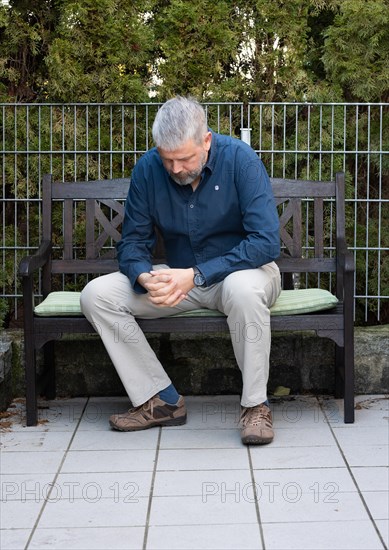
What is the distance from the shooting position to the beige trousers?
13.9 feet

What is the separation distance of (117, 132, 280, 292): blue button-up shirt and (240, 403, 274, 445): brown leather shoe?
0.60m

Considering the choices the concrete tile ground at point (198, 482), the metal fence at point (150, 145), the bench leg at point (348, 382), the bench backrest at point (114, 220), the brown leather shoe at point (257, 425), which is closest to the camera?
the concrete tile ground at point (198, 482)

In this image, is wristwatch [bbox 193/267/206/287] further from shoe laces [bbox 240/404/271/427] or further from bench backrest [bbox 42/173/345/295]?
bench backrest [bbox 42/173/345/295]

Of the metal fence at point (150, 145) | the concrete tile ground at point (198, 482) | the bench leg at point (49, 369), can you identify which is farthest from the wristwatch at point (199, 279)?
the metal fence at point (150, 145)

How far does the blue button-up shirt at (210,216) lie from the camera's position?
4309mm

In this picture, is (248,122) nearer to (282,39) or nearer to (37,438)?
(282,39)

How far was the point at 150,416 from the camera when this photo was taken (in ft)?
14.6

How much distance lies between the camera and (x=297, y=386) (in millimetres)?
5094

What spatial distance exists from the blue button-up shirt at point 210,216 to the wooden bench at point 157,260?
0.90 feet

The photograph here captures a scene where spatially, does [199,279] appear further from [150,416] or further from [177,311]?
[150,416]

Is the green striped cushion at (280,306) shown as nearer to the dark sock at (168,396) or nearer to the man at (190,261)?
the man at (190,261)

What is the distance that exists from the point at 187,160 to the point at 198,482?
4.51ft

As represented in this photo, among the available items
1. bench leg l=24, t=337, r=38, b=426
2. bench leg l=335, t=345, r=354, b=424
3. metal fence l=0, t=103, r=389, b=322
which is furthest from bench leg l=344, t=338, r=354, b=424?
bench leg l=24, t=337, r=38, b=426

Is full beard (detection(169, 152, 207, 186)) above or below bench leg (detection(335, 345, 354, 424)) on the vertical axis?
above
